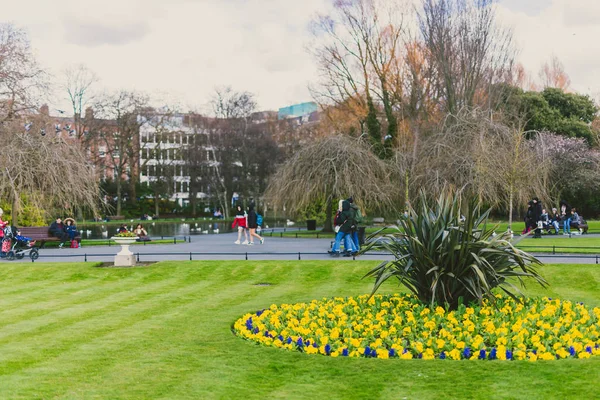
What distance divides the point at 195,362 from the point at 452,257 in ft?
15.3

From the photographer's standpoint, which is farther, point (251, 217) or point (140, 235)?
point (140, 235)

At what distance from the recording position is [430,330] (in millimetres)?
10383

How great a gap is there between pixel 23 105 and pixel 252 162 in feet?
151

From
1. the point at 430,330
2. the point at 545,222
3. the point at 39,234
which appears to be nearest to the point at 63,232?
the point at 39,234

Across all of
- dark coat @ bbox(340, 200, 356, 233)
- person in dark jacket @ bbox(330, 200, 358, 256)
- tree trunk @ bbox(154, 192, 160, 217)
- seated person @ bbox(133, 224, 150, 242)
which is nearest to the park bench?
seated person @ bbox(133, 224, 150, 242)

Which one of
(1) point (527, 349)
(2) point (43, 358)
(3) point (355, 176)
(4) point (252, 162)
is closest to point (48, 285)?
(2) point (43, 358)

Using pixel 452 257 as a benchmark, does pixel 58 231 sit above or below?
above

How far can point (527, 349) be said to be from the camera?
9430mm

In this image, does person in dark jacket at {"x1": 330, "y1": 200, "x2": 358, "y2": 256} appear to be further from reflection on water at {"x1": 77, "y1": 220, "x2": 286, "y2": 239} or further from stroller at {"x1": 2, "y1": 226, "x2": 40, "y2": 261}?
reflection on water at {"x1": 77, "y1": 220, "x2": 286, "y2": 239}

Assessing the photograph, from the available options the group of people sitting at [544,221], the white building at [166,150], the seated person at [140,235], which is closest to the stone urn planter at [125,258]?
the seated person at [140,235]

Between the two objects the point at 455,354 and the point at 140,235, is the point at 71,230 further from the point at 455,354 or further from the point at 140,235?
the point at 455,354

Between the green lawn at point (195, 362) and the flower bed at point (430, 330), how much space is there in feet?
1.04

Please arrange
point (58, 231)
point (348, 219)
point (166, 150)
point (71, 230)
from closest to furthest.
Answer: point (348, 219) → point (58, 231) → point (71, 230) → point (166, 150)

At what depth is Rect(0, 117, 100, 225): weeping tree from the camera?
30172 mm
